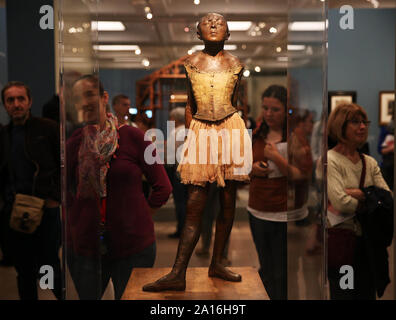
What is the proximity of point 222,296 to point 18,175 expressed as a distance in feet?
4.59

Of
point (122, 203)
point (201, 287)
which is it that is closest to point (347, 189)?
point (201, 287)

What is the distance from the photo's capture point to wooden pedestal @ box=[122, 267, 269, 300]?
2578 millimetres

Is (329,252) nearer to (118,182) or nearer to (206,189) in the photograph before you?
(206,189)

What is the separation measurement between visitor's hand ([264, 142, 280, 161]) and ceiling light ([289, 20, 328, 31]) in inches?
26.9

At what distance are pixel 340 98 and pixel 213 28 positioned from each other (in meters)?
1.01

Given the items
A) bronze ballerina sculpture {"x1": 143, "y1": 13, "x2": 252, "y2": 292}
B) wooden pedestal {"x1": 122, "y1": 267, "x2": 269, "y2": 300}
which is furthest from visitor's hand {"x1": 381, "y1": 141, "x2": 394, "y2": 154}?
wooden pedestal {"x1": 122, "y1": 267, "x2": 269, "y2": 300}

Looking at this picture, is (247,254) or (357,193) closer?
(247,254)

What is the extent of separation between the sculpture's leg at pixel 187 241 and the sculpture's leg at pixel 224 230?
130 millimetres

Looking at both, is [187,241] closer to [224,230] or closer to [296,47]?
[224,230]

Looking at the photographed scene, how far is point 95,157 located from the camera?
2.86 meters

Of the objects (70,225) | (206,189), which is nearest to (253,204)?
(206,189)

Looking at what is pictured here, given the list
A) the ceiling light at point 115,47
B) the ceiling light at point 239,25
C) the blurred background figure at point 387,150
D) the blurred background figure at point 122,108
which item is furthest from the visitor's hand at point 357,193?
the ceiling light at point 115,47

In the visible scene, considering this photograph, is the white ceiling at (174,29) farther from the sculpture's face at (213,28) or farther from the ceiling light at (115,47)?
the sculpture's face at (213,28)

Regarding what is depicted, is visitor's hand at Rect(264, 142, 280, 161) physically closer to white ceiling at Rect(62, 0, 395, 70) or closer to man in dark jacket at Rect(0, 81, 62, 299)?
white ceiling at Rect(62, 0, 395, 70)
